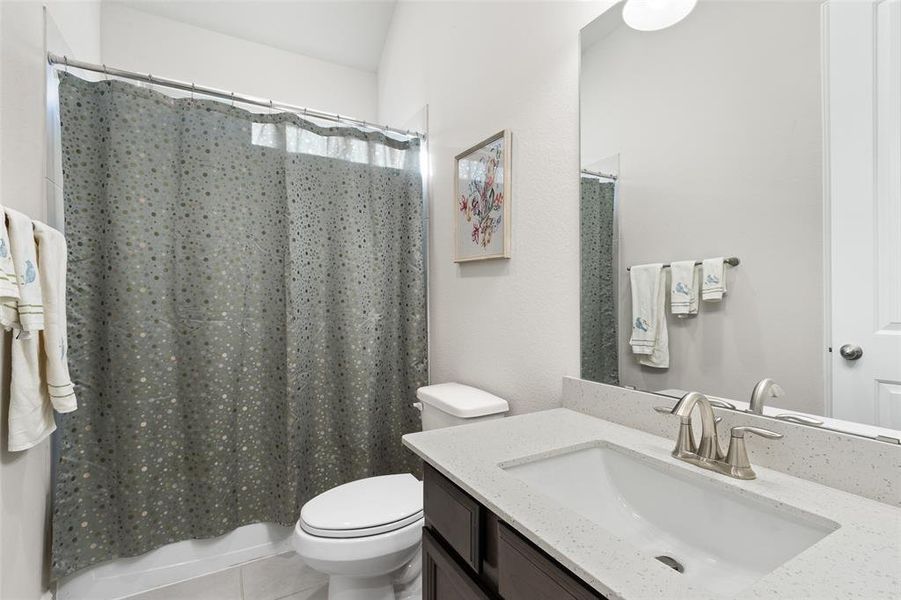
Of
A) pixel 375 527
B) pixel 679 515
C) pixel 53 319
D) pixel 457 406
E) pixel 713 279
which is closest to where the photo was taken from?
pixel 679 515

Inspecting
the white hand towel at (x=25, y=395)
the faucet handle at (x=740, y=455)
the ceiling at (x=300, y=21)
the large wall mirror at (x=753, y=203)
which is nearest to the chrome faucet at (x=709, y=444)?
the faucet handle at (x=740, y=455)

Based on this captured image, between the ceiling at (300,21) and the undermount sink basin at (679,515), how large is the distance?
2.57 metres

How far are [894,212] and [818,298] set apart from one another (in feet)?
0.58

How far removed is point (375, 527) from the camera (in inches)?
51.8

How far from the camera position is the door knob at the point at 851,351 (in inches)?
28.5

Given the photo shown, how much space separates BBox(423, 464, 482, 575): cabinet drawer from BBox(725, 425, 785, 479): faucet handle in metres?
0.49

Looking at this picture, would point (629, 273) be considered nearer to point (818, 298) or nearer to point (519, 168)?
point (818, 298)

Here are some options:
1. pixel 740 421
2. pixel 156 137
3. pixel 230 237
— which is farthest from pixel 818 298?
pixel 156 137

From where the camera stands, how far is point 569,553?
55 centimetres

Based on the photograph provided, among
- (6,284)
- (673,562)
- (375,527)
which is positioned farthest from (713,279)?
(6,284)

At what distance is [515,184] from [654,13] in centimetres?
61

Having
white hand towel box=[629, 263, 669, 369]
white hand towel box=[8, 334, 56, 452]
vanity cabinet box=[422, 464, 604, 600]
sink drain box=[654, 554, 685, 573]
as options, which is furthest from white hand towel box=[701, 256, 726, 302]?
white hand towel box=[8, 334, 56, 452]

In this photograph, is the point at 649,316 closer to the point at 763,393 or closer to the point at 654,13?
the point at 763,393

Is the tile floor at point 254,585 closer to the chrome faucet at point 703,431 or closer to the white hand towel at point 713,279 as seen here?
the chrome faucet at point 703,431
